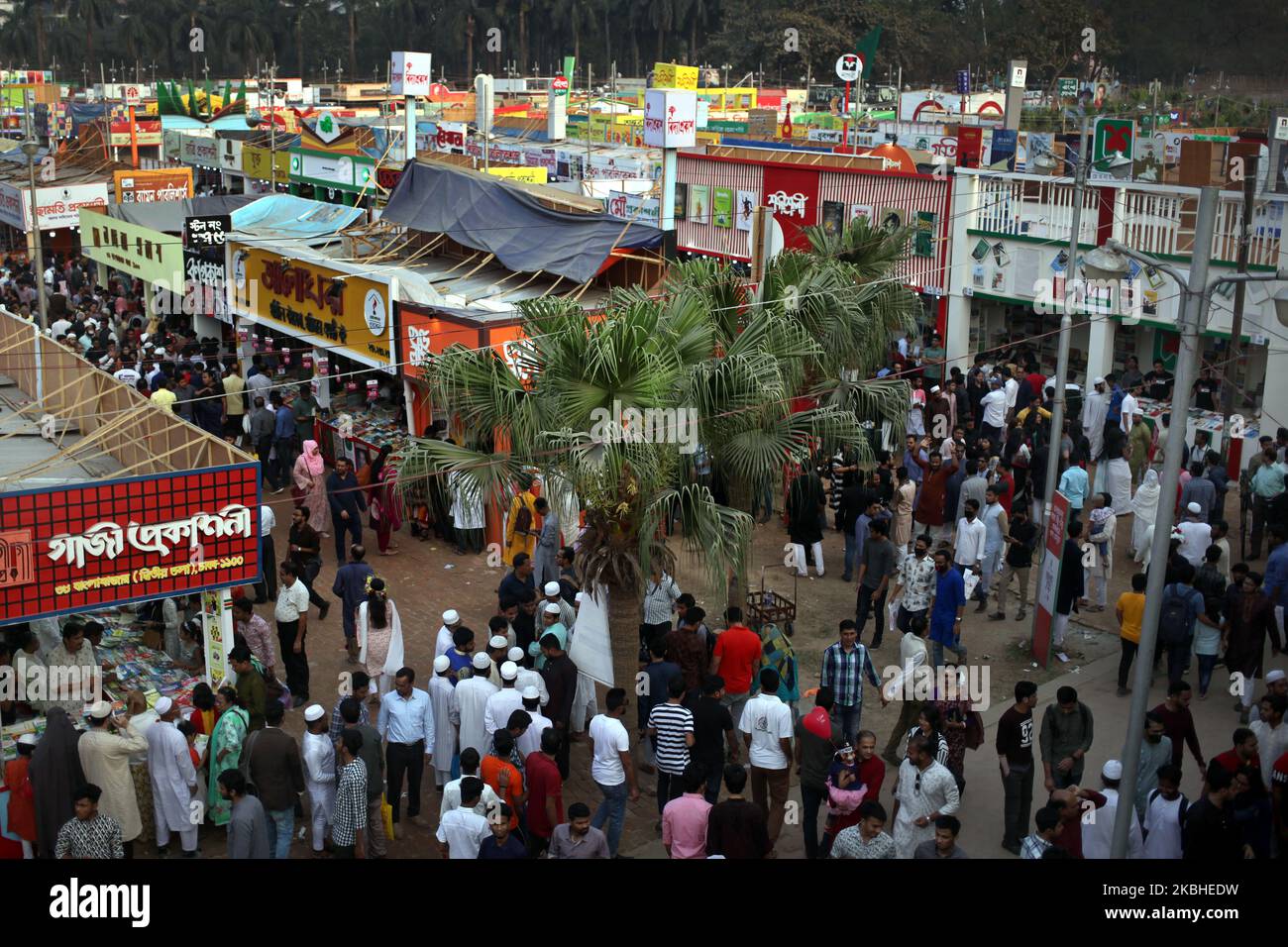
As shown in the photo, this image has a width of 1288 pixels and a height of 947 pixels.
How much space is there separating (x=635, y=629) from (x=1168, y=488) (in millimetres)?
4709

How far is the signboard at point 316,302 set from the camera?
18812mm

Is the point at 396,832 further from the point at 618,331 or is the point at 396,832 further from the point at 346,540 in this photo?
the point at 346,540

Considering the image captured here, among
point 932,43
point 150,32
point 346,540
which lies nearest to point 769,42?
point 932,43

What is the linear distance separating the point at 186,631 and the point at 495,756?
4449 mm

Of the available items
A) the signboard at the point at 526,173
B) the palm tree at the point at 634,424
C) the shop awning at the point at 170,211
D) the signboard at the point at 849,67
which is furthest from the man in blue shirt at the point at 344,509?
the signboard at the point at 849,67

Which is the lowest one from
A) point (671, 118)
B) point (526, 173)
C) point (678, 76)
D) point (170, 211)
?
point (170, 211)

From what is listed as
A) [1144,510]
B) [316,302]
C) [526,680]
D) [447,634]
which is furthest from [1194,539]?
[316,302]

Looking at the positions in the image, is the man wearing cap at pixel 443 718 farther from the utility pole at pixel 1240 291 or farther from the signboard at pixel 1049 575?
the utility pole at pixel 1240 291

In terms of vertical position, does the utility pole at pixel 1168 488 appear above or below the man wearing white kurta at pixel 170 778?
above

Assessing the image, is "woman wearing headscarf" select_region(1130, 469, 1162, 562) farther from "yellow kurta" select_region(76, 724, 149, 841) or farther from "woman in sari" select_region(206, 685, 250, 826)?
"yellow kurta" select_region(76, 724, 149, 841)

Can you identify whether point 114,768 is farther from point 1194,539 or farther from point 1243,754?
point 1194,539

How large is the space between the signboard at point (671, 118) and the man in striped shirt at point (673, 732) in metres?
13.2

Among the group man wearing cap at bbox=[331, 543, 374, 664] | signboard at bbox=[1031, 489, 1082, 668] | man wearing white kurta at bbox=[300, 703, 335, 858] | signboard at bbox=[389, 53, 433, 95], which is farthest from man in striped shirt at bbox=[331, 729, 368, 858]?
signboard at bbox=[389, 53, 433, 95]

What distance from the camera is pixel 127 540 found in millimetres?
10539
